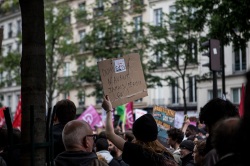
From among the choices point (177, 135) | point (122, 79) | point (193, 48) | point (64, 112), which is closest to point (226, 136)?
point (64, 112)

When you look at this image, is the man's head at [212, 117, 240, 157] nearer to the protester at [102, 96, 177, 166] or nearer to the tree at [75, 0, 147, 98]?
the protester at [102, 96, 177, 166]

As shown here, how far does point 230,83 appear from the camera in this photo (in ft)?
116

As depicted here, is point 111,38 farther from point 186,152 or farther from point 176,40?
point 186,152

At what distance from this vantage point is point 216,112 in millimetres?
4172

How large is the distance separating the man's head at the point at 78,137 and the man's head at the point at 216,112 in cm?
95

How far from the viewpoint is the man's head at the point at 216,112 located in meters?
4.16

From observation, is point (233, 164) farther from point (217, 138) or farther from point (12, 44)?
point (12, 44)

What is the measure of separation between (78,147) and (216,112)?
1144 millimetres

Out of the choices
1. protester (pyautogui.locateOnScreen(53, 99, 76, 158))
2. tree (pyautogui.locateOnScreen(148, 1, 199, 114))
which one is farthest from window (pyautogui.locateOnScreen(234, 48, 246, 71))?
protester (pyautogui.locateOnScreen(53, 99, 76, 158))

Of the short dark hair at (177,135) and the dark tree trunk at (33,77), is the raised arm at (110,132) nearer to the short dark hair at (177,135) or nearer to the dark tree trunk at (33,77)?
the dark tree trunk at (33,77)

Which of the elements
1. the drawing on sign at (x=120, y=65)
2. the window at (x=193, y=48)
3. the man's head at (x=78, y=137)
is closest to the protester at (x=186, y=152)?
the drawing on sign at (x=120, y=65)

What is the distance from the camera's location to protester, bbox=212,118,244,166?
2.82 m

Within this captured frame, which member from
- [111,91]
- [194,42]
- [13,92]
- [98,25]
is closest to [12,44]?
[13,92]

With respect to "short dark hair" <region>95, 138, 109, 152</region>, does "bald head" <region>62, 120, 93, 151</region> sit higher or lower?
higher
